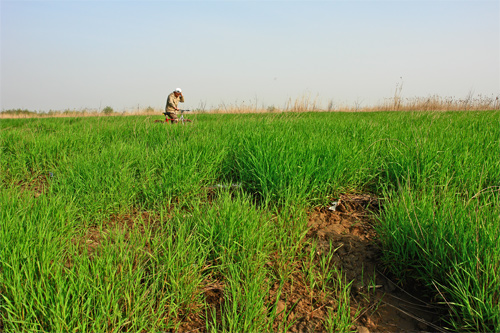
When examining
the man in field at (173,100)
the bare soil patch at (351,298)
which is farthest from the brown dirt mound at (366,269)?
the man in field at (173,100)

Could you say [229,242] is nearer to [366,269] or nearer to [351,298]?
[351,298]

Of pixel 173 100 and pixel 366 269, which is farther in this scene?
pixel 173 100

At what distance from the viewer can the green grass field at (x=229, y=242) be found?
5.85ft

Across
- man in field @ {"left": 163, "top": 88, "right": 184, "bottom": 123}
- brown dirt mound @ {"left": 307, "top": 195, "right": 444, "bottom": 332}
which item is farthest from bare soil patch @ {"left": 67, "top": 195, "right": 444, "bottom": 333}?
man in field @ {"left": 163, "top": 88, "right": 184, "bottom": 123}

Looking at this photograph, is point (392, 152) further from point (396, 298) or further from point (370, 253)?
point (396, 298)

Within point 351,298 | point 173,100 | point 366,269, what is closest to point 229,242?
point 351,298

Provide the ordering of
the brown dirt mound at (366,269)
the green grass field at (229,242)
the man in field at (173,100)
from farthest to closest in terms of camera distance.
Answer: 1. the man in field at (173,100)
2. the brown dirt mound at (366,269)
3. the green grass field at (229,242)

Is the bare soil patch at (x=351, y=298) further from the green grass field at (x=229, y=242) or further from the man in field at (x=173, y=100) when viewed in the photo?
the man in field at (x=173, y=100)

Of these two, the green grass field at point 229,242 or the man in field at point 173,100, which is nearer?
the green grass field at point 229,242

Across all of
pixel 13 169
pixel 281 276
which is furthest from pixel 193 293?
pixel 13 169

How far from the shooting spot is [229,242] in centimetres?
217

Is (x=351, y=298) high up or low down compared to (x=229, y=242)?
down

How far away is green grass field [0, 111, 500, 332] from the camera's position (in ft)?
5.85

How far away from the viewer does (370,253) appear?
7.91ft
